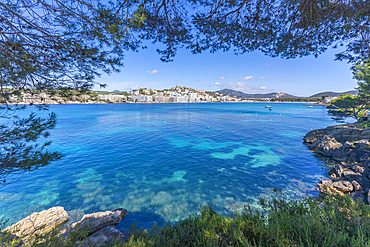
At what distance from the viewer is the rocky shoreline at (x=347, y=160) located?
26.5 feet

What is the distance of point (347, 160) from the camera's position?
12.8 m

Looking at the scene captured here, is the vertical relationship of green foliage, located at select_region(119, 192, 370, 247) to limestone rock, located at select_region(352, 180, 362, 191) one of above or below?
above

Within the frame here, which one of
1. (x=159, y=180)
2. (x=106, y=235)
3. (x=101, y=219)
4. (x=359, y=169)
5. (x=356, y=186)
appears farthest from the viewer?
(x=159, y=180)

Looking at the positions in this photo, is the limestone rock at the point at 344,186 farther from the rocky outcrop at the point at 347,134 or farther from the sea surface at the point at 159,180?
the rocky outcrop at the point at 347,134

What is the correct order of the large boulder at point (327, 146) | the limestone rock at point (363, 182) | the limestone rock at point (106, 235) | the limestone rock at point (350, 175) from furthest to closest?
1. the large boulder at point (327, 146)
2. the limestone rock at point (350, 175)
3. the limestone rock at point (363, 182)
4. the limestone rock at point (106, 235)

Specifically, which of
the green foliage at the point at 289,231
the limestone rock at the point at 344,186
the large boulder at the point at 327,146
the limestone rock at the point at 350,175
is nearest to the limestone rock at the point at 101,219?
the green foliage at the point at 289,231

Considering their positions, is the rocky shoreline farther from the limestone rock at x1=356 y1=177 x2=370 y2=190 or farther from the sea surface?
the sea surface

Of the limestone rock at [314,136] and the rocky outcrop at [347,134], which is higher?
the rocky outcrop at [347,134]

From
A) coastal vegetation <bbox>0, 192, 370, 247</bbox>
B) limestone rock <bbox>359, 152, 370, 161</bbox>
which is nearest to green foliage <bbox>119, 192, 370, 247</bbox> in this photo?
coastal vegetation <bbox>0, 192, 370, 247</bbox>

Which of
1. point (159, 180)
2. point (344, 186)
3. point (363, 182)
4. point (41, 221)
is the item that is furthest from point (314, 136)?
point (41, 221)

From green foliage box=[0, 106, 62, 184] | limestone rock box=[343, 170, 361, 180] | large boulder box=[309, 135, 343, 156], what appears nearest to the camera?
green foliage box=[0, 106, 62, 184]

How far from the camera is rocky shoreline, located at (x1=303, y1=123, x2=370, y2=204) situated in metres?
8.07

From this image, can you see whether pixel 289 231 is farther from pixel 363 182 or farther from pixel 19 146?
pixel 363 182

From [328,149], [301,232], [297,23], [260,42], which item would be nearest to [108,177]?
[301,232]
